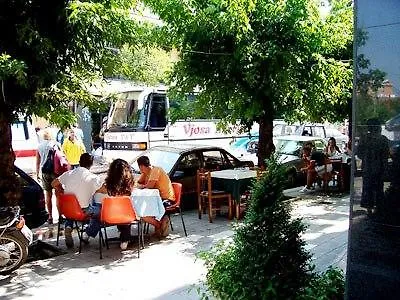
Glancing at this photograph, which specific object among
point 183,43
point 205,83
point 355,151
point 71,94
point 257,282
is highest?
point 183,43

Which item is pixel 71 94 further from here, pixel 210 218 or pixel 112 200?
pixel 210 218

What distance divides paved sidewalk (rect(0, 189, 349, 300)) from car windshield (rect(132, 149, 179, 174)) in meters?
1.98

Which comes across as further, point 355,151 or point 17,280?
point 17,280

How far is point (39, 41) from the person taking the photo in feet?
18.5

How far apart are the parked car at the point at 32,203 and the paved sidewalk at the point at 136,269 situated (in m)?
0.44

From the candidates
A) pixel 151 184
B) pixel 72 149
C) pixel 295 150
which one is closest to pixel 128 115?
pixel 72 149

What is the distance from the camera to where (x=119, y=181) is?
7.01 m

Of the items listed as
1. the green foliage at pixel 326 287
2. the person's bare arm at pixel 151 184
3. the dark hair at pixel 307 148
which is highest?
the dark hair at pixel 307 148

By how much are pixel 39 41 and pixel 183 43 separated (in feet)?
14.4

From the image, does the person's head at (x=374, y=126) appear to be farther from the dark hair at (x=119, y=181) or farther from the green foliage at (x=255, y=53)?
the green foliage at (x=255, y=53)

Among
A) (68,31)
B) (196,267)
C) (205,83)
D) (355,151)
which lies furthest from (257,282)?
Answer: (205,83)

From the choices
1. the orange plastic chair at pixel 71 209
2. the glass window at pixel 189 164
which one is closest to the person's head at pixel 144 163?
the orange plastic chair at pixel 71 209

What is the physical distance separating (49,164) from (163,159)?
255 centimetres

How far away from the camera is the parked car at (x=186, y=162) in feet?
33.6
